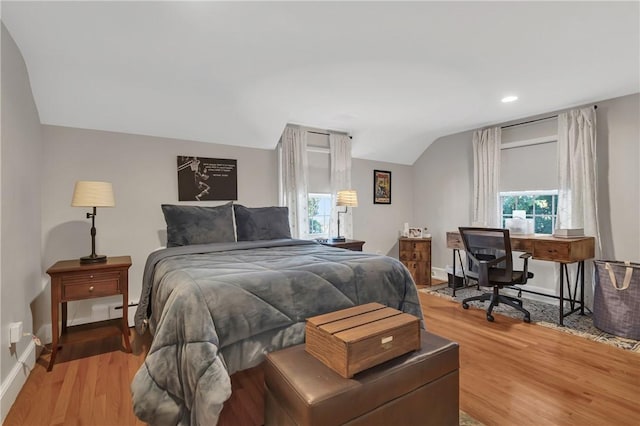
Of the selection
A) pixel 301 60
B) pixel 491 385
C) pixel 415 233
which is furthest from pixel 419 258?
pixel 301 60

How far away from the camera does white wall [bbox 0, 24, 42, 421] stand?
1.76 m

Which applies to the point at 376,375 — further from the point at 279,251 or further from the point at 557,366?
the point at 557,366

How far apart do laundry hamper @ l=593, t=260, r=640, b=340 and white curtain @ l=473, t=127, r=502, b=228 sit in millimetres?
1353

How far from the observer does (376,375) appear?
1.29 metres

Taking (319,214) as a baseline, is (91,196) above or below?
above

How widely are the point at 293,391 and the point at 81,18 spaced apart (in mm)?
2382

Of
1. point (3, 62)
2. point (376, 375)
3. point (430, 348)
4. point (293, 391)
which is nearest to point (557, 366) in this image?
point (430, 348)

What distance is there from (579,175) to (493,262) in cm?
145

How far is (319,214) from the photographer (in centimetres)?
434

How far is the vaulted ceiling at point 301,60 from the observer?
71.9 inches

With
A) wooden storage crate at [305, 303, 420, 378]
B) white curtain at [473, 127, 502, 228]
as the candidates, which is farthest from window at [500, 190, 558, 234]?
wooden storage crate at [305, 303, 420, 378]

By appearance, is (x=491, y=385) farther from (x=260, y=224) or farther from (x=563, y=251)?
(x=260, y=224)

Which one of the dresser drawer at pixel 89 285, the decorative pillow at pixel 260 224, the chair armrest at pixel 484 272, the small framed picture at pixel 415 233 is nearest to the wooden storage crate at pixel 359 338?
the decorative pillow at pixel 260 224

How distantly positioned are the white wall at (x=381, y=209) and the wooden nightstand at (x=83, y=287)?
309 centimetres
